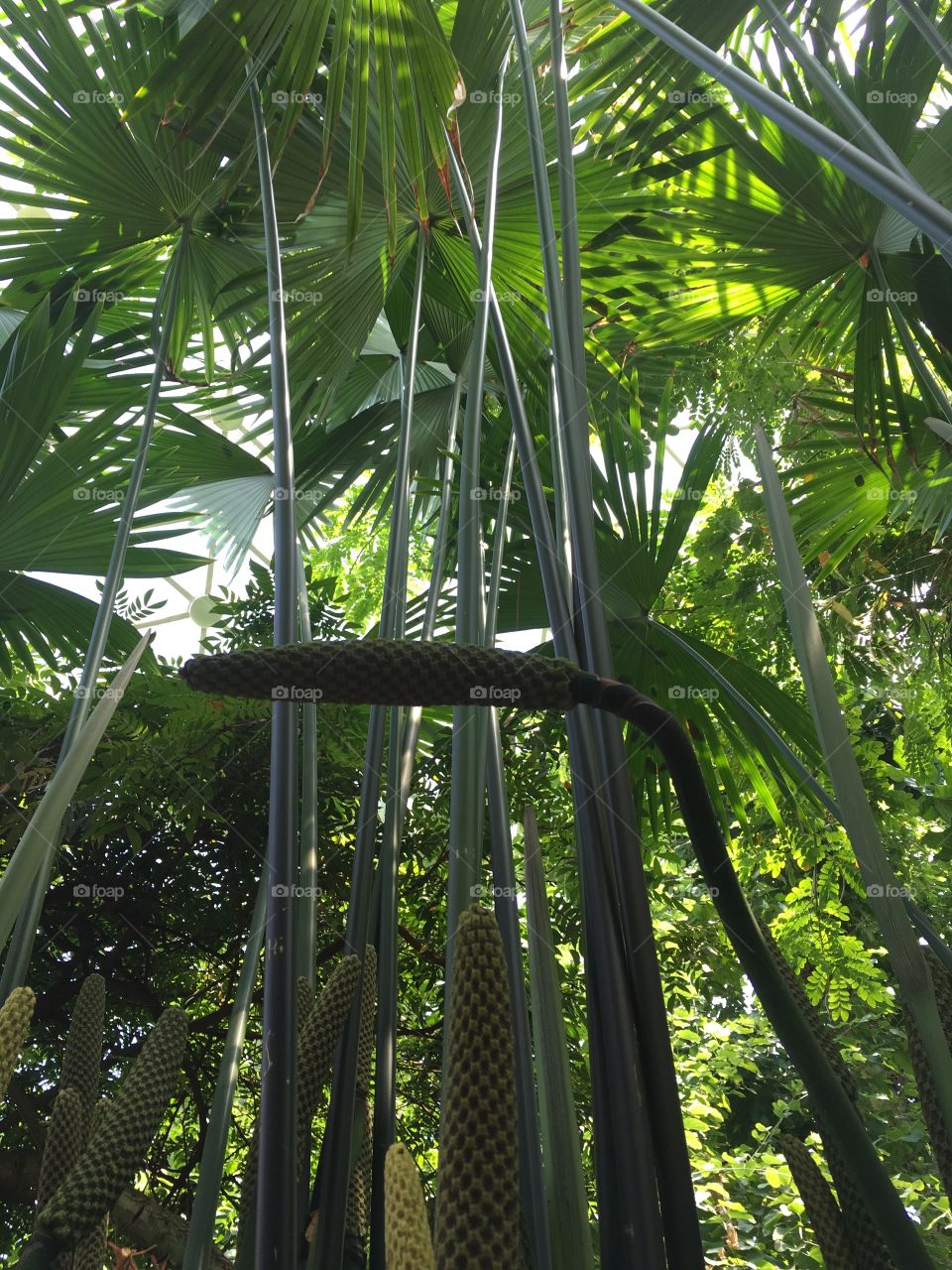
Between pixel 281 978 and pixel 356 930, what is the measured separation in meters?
0.28

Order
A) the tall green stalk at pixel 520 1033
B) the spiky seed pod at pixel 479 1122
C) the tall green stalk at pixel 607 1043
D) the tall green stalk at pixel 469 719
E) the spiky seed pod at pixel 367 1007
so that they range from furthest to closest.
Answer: the spiky seed pod at pixel 367 1007 → the tall green stalk at pixel 469 719 → the tall green stalk at pixel 520 1033 → the tall green stalk at pixel 607 1043 → the spiky seed pod at pixel 479 1122

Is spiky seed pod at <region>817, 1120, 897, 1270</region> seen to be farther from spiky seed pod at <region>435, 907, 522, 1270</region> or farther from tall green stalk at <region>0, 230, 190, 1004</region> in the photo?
tall green stalk at <region>0, 230, 190, 1004</region>

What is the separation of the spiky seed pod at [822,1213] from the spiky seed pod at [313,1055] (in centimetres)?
33

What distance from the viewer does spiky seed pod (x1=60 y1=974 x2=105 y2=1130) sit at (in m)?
0.79

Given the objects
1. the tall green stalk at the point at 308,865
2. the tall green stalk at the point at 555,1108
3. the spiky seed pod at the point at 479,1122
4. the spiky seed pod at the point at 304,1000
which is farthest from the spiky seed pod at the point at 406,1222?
the tall green stalk at the point at 308,865

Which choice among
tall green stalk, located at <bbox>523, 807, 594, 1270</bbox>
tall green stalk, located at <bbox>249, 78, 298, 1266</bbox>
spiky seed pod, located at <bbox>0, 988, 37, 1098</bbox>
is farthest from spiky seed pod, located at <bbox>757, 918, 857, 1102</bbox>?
spiky seed pod, located at <bbox>0, 988, 37, 1098</bbox>

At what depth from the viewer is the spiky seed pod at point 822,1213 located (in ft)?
1.86

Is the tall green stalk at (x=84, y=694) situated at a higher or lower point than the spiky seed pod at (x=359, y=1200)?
higher

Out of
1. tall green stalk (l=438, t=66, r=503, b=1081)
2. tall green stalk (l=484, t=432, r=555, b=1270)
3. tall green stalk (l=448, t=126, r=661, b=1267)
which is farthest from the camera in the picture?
tall green stalk (l=438, t=66, r=503, b=1081)

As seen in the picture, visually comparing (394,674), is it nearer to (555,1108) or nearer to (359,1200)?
(555,1108)

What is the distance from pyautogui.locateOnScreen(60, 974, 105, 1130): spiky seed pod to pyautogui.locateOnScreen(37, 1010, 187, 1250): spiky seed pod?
0.19m

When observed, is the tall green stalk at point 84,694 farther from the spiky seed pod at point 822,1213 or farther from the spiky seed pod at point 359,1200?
the spiky seed pod at point 822,1213

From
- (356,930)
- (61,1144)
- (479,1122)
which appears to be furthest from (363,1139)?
(479,1122)

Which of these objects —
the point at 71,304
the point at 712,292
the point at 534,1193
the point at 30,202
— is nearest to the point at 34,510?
the point at 71,304
